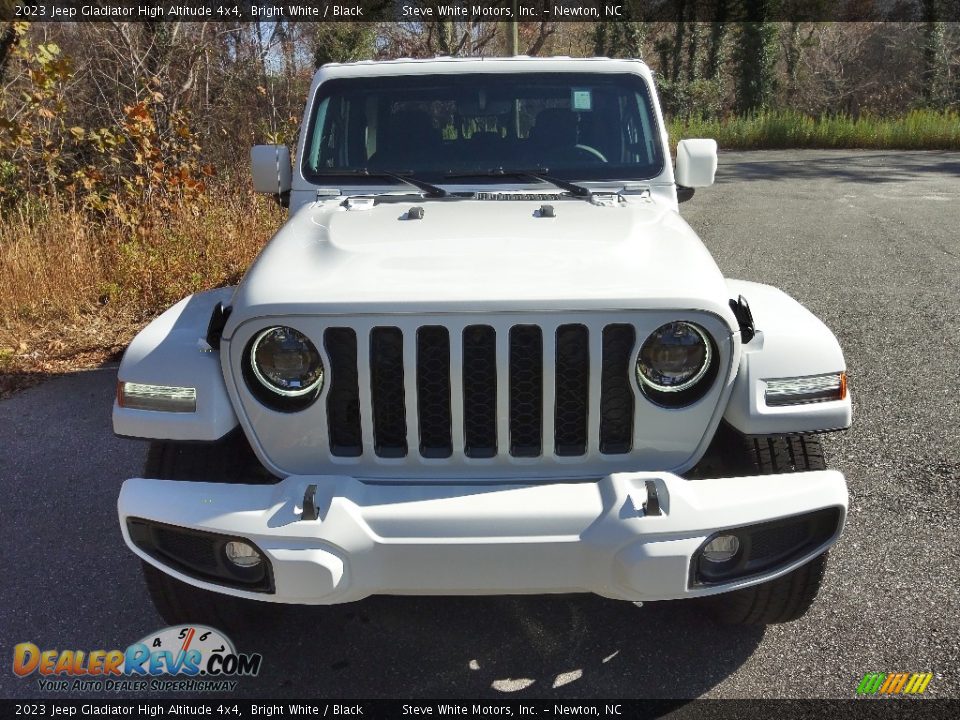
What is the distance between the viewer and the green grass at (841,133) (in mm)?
22156

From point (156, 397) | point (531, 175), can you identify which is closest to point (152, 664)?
point (156, 397)

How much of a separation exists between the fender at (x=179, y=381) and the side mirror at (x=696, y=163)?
227cm

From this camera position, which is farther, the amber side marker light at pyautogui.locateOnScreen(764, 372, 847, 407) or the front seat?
the front seat

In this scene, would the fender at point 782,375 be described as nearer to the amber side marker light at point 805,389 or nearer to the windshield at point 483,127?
the amber side marker light at point 805,389

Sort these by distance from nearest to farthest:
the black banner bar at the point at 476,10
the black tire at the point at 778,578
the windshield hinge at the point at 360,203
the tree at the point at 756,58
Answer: the black tire at the point at 778,578 < the windshield hinge at the point at 360,203 < the black banner bar at the point at 476,10 < the tree at the point at 756,58

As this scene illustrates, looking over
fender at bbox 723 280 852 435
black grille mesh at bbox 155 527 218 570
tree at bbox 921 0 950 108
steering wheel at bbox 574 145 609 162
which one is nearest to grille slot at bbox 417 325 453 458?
black grille mesh at bbox 155 527 218 570

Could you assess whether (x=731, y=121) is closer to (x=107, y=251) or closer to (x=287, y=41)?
(x=287, y=41)

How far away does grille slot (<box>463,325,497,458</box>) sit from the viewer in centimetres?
232

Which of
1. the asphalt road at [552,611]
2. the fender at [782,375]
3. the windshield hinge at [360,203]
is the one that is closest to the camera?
the fender at [782,375]

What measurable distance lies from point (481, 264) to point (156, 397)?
999 mm

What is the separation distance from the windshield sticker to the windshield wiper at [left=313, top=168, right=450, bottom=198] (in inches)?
29.6

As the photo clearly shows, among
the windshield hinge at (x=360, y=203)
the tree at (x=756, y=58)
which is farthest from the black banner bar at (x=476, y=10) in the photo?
the windshield hinge at (x=360, y=203)

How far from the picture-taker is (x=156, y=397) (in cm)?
246

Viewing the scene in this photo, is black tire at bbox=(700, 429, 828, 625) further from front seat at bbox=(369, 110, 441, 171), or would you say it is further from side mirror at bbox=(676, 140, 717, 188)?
front seat at bbox=(369, 110, 441, 171)
